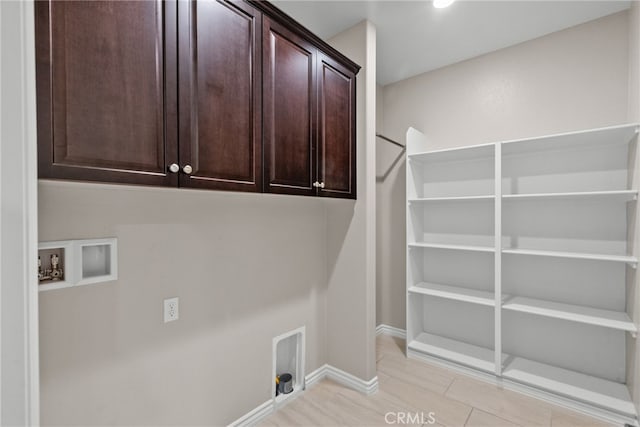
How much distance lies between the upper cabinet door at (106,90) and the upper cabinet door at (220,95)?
58mm

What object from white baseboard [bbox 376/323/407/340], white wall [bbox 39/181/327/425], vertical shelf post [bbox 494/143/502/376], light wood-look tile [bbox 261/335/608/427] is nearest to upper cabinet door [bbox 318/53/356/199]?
white wall [bbox 39/181/327/425]

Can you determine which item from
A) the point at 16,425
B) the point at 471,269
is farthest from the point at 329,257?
the point at 16,425

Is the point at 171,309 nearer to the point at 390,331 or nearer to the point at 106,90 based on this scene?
the point at 106,90

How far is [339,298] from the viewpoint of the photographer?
7.72 ft

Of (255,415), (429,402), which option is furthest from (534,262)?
(255,415)

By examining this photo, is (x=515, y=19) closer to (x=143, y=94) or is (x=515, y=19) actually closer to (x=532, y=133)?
(x=532, y=133)

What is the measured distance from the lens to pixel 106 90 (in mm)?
978

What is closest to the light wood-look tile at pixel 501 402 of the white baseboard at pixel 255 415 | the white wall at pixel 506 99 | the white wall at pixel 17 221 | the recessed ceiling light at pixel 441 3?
the white wall at pixel 506 99

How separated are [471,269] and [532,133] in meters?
1.24

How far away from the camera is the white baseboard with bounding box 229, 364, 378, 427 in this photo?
185 cm

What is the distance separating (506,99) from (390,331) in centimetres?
247

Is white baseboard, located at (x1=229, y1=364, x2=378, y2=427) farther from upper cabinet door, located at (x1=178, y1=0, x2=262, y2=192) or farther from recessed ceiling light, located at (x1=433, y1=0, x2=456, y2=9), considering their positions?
recessed ceiling light, located at (x1=433, y1=0, x2=456, y2=9)

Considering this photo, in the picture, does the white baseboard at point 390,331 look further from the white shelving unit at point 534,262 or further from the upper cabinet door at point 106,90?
the upper cabinet door at point 106,90

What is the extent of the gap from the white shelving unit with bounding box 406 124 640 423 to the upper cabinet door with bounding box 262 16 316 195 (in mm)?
1251
